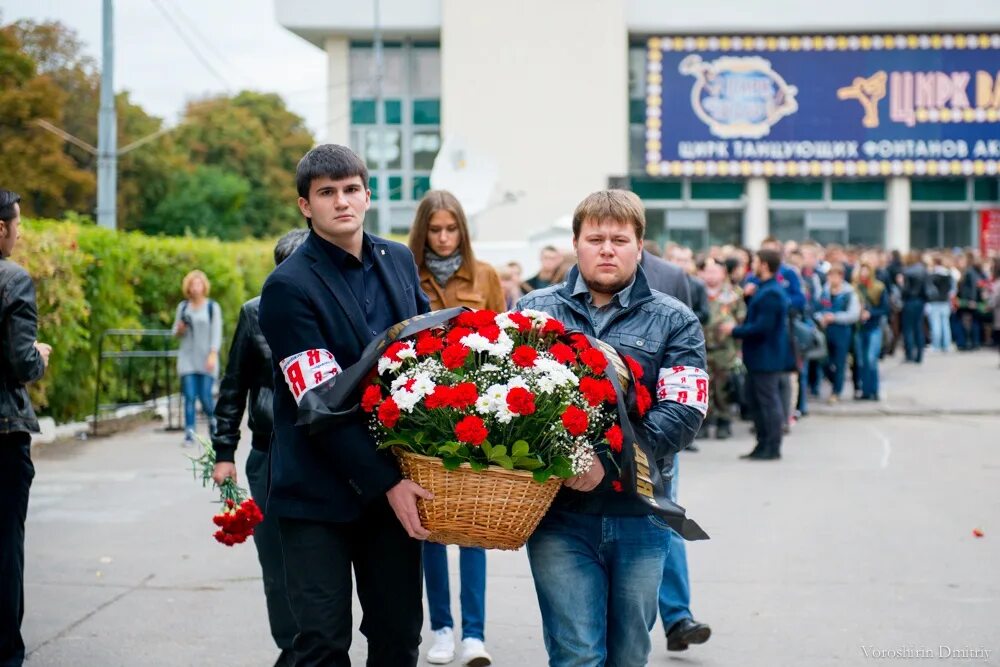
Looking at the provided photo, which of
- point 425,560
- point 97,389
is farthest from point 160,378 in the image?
point 425,560

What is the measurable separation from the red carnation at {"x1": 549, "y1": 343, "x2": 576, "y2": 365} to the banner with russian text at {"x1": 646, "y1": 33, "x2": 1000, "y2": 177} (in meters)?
37.4

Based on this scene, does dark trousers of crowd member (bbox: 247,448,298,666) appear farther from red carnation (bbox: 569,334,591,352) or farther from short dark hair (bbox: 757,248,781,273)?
short dark hair (bbox: 757,248,781,273)

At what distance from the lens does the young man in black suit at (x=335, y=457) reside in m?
3.45

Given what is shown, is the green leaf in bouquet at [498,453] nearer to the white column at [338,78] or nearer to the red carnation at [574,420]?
the red carnation at [574,420]

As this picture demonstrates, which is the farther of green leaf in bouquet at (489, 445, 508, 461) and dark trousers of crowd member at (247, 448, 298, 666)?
dark trousers of crowd member at (247, 448, 298, 666)

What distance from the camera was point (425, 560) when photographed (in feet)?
17.8

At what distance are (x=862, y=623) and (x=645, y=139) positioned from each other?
35502 mm

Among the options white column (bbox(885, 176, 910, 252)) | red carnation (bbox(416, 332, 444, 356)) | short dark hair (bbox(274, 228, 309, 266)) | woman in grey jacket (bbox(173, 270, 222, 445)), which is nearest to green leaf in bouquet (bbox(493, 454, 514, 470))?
red carnation (bbox(416, 332, 444, 356))

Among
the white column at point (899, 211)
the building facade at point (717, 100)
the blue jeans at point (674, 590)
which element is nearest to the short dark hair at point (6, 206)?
the blue jeans at point (674, 590)

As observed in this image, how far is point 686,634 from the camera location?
554cm

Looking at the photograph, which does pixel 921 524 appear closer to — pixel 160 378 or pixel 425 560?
pixel 425 560

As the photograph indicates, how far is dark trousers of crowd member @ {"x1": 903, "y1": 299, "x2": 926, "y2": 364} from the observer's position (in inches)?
886

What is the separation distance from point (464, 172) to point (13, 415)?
1715cm

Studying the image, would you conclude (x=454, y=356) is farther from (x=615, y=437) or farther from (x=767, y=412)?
(x=767, y=412)
